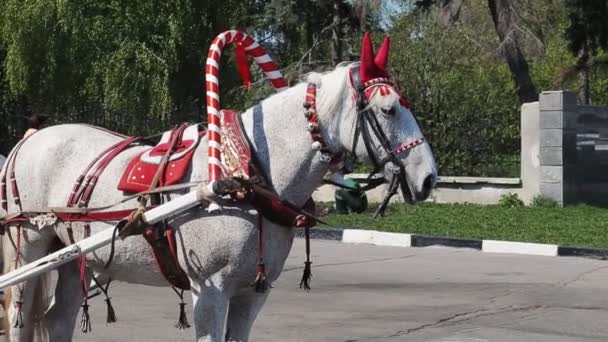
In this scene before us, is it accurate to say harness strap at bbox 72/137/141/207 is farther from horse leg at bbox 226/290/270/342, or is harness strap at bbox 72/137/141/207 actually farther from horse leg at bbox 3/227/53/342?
horse leg at bbox 226/290/270/342

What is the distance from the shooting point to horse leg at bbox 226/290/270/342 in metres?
4.53

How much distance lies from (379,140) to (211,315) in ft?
3.19

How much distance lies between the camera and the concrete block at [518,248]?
1380 cm

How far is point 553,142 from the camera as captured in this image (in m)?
19.5

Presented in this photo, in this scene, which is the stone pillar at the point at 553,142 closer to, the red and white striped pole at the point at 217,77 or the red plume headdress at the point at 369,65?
the red and white striped pole at the point at 217,77

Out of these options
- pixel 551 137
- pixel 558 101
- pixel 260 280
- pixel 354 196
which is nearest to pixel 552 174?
pixel 551 137

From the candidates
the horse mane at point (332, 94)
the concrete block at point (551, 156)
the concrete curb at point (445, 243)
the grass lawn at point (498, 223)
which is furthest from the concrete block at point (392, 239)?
the horse mane at point (332, 94)

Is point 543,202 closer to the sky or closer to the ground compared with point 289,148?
closer to the ground

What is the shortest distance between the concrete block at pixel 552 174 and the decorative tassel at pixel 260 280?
15.6 meters

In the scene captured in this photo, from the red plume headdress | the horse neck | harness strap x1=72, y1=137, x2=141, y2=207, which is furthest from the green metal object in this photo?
harness strap x1=72, y1=137, x2=141, y2=207

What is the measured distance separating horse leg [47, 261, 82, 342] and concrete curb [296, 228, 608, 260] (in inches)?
301

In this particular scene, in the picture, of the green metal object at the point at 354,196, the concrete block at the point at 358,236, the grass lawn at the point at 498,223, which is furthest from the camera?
the concrete block at the point at 358,236

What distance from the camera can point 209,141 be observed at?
4.45 meters

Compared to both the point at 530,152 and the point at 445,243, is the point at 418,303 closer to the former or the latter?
the point at 445,243
